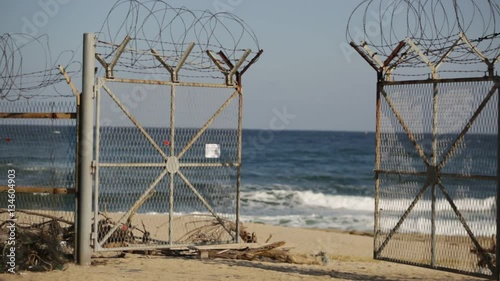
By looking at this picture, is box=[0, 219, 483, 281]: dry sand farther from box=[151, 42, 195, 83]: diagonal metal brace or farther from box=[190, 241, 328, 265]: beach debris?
box=[151, 42, 195, 83]: diagonal metal brace

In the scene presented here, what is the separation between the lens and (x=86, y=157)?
11625 mm

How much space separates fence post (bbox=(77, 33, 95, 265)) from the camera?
11578 mm

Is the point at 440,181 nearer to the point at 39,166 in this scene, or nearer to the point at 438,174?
the point at 438,174

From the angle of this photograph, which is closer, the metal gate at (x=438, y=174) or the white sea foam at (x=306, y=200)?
the metal gate at (x=438, y=174)

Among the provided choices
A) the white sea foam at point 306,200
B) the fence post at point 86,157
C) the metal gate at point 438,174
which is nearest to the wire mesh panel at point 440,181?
the metal gate at point 438,174

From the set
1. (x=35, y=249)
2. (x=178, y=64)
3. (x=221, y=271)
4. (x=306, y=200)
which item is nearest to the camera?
(x=35, y=249)

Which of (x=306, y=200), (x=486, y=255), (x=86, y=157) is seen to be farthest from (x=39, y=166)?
(x=306, y=200)

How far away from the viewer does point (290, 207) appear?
31.6 metres

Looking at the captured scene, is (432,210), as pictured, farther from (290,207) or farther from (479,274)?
(290,207)

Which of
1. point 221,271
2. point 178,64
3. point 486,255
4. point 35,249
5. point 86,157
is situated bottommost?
point 221,271

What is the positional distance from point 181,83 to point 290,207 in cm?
1963

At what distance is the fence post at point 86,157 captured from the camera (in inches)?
456

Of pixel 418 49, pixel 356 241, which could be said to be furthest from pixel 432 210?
pixel 356 241

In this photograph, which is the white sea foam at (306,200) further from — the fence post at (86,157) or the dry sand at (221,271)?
the fence post at (86,157)
